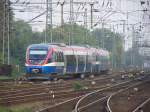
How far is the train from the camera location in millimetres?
33875

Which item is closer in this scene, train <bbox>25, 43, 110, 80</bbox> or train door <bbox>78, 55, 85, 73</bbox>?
train <bbox>25, 43, 110, 80</bbox>

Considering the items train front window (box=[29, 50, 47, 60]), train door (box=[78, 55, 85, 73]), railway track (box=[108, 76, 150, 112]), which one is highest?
train front window (box=[29, 50, 47, 60])

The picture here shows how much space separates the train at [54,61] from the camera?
3388cm

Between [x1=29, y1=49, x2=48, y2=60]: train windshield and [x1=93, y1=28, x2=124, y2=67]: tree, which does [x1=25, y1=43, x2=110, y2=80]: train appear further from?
[x1=93, y1=28, x2=124, y2=67]: tree

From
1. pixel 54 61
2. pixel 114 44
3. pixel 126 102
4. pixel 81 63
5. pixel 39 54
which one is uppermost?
pixel 114 44

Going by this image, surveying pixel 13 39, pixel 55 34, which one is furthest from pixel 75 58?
pixel 55 34

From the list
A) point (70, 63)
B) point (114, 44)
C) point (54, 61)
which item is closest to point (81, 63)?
point (70, 63)

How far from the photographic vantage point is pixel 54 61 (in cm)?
3447

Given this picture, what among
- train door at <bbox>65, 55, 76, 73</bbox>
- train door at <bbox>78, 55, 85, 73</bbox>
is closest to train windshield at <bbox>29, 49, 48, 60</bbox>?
train door at <bbox>65, 55, 76, 73</bbox>

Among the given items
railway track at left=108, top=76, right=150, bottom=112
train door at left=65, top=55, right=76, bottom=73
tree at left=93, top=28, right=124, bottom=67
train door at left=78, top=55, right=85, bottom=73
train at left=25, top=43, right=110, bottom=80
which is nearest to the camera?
railway track at left=108, top=76, right=150, bottom=112

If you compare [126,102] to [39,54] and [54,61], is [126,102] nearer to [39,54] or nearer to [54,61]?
[39,54]

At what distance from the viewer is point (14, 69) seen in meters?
42.8

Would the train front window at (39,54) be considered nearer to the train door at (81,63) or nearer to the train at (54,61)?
the train at (54,61)

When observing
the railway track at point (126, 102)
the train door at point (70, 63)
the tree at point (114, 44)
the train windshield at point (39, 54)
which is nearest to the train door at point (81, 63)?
the train door at point (70, 63)
